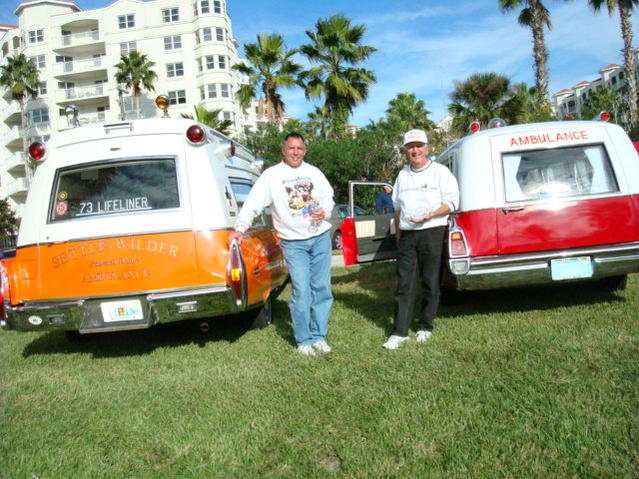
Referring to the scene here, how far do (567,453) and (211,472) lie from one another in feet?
5.58

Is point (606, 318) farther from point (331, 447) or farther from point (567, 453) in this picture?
point (331, 447)

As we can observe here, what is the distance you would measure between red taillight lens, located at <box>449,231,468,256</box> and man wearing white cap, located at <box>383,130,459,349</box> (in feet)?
0.86

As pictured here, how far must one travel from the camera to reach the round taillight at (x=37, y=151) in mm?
4723

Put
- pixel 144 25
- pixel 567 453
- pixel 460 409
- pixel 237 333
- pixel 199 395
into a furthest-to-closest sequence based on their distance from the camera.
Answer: pixel 144 25 → pixel 237 333 → pixel 199 395 → pixel 460 409 → pixel 567 453

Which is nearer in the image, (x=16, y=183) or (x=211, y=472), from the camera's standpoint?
(x=211, y=472)

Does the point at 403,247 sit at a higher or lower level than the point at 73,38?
lower

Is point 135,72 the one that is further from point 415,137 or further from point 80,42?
point 415,137

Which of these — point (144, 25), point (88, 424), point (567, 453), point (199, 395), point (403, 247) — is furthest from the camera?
point (144, 25)

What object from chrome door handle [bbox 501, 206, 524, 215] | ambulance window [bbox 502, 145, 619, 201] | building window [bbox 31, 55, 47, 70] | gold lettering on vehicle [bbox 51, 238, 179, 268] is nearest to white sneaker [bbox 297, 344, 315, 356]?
gold lettering on vehicle [bbox 51, 238, 179, 268]

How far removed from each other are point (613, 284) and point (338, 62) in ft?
69.8

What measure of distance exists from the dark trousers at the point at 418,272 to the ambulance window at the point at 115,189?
2.05m

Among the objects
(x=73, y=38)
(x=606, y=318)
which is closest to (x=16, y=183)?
(x=73, y=38)

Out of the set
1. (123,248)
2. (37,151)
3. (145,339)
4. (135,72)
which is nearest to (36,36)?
(135,72)

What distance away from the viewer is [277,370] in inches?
158
